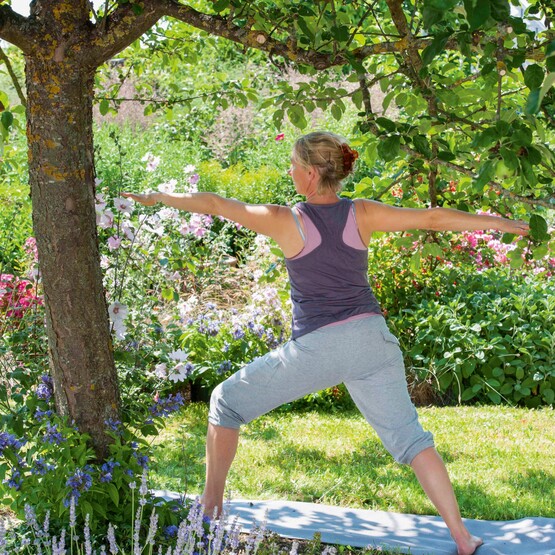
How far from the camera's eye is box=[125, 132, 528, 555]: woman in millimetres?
2801

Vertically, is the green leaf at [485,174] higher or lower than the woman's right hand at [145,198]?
lower

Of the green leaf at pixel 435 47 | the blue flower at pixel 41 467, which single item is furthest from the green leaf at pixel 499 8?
the blue flower at pixel 41 467

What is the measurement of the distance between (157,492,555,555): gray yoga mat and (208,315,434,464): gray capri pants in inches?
17.5

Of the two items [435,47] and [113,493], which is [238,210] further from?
[435,47]

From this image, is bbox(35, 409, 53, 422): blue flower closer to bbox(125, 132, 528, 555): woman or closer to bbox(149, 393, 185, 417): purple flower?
bbox(149, 393, 185, 417): purple flower

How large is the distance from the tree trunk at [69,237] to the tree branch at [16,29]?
53mm

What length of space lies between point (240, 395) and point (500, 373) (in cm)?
284

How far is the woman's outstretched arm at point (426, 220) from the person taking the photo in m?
2.80

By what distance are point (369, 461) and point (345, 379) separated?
159 cm

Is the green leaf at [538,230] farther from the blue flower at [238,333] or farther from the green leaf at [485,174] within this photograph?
the blue flower at [238,333]

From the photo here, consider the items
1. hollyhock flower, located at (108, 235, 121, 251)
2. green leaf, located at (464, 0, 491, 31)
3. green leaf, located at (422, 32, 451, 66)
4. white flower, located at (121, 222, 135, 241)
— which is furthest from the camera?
white flower, located at (121, 222, 135, 241)

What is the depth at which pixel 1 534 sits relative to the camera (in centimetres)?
197

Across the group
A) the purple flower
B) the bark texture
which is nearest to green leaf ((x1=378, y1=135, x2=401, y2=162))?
the bark texture

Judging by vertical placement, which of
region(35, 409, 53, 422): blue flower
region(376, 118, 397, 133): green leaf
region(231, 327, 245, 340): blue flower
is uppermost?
region(376, 118, 397, 133): green leaf
